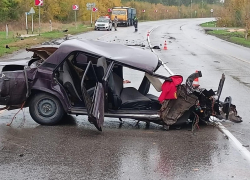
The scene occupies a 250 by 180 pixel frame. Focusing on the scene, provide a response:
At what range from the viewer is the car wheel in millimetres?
7941

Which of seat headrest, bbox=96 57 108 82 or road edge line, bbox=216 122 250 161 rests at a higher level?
seat headrest, bbox=96 57 108 82

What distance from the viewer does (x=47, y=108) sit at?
7953 millimetres

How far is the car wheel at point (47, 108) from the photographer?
26.1 ft

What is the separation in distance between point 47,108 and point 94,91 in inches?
39.6

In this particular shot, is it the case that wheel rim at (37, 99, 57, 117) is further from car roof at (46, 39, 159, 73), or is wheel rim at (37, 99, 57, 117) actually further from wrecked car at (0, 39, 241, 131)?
→ car roof at (46, 39, 159, 73)

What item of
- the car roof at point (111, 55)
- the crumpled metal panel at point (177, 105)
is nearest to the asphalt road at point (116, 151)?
the crumpled metal panel at point (177, 105)

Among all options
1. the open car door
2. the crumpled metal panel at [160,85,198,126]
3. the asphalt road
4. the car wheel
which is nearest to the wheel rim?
the car wheel

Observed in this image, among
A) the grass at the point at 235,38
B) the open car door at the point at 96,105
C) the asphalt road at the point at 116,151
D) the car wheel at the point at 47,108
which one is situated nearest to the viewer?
the asphalt road at the point at 116,151

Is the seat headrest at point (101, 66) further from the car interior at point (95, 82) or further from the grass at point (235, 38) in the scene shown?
the grass at point (235, 38)

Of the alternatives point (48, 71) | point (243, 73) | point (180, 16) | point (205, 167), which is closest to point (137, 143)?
point (205, 167)

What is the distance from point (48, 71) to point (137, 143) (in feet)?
6.85

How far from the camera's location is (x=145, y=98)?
27.1 feet

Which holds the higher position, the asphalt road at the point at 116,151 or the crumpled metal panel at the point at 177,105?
the crumpled metal panel at the point at 177,105

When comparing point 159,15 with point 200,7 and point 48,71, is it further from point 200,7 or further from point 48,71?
point 48,71
